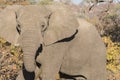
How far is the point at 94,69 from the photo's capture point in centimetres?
755

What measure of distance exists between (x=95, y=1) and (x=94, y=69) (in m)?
18.1

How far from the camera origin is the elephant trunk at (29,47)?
6.00m

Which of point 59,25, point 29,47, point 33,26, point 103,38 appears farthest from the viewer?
point 103,38

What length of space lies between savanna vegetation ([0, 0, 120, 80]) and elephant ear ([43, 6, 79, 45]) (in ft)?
15.5

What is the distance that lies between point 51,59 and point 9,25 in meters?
0.84

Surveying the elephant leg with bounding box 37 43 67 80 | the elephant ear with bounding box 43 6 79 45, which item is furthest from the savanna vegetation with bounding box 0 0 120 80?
the elephant leg with bounding box 37 43 67 80

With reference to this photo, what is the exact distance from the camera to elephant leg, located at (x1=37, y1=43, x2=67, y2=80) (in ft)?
21.1

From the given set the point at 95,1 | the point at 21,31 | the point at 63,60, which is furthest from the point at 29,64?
the point at 95,1

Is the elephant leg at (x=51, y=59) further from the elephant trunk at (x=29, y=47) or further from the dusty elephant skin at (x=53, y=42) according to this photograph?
the elephant trunk at (x=29, y=47)

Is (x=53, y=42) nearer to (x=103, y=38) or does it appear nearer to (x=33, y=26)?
(x=33, y=26)

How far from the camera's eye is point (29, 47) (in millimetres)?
6000

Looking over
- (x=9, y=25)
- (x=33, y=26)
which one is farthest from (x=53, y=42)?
(x=9, y=25)

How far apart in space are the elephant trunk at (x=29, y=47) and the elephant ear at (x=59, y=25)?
1.27 feet

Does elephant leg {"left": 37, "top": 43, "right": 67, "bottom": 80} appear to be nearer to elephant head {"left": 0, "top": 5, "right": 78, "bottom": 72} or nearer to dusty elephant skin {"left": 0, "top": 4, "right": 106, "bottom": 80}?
dusty elephant skin {"left": 0, "top": 4, "right": 106, "bottom": 80}
